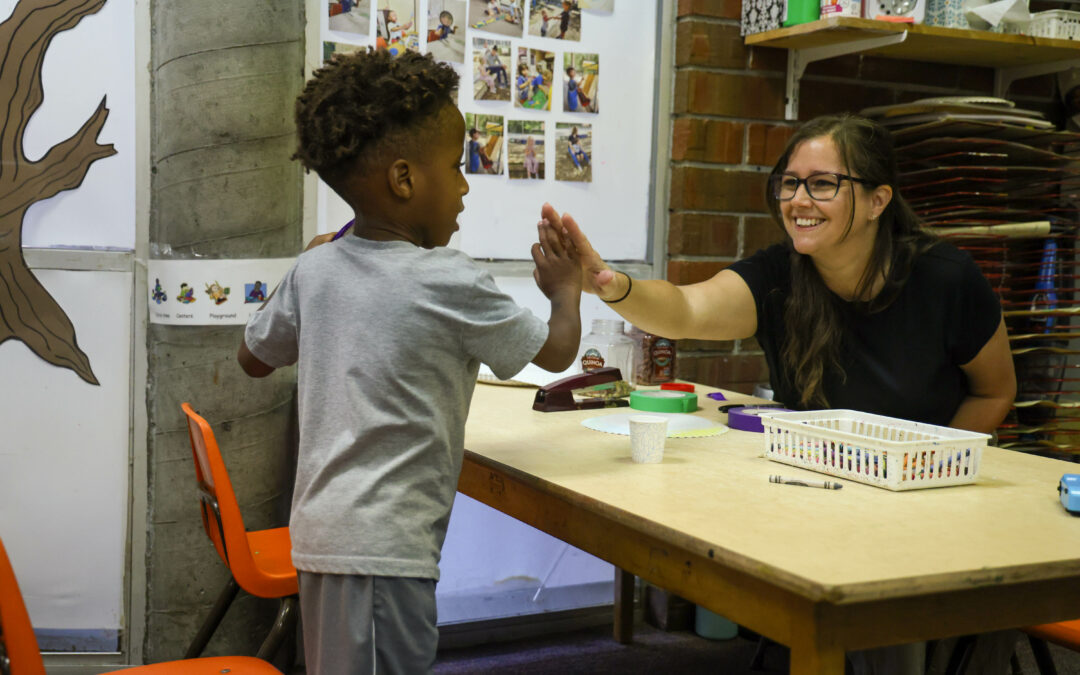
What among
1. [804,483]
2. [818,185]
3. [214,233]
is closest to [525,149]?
[214,233]

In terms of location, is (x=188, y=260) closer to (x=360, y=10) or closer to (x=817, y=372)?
(x=360, y=10)

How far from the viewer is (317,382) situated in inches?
53.8

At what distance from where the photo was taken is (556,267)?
1635 mm

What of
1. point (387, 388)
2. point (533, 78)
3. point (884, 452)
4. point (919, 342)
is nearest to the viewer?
point (387, 388)

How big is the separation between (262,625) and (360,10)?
157 cm

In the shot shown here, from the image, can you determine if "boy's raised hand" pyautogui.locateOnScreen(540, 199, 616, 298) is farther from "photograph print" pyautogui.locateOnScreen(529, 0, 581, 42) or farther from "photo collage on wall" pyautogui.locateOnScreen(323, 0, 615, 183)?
"photograph print" pyautogui.locateOnScreen(529, 0, 581, 42)

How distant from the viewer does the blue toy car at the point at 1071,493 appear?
4.36 ft

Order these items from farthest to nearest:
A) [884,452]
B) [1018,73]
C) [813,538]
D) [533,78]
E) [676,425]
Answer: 1. [1018,73]
2. [533,78]
3. [676,425]
4. [884,452]
5. [813,538]

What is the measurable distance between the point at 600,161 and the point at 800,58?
651mm

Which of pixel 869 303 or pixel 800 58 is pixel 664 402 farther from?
pixel 800 58

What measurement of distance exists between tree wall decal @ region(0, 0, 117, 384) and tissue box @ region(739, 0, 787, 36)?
1696mm

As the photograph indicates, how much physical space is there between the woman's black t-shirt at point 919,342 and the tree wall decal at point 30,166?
5.94 feet

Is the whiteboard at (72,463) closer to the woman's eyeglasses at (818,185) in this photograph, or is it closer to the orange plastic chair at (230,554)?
the orange plastic chair at (230,554)

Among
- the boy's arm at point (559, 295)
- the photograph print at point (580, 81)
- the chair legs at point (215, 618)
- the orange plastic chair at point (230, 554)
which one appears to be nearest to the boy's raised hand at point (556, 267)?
the boy's arm at point (559, 295)
